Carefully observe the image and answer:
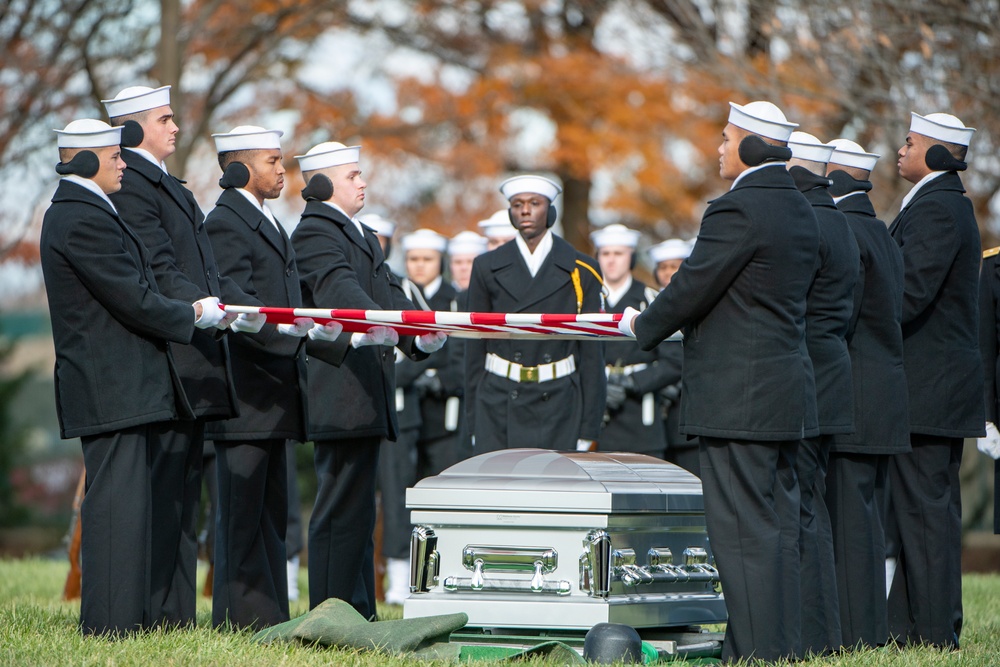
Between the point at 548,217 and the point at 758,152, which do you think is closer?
the point at 758,152

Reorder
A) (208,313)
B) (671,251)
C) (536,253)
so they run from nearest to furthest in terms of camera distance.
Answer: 1. (208,313)
2. (536,253)
3. (671,251)

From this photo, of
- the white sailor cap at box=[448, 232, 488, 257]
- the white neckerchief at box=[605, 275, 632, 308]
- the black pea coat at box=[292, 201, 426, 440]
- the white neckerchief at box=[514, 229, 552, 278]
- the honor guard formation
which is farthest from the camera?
the white sailor cap at box=[448, 232, 488, 257]

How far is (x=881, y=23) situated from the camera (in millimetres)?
11438

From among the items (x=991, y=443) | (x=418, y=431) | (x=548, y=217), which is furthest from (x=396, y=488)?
(x=991, y=443)

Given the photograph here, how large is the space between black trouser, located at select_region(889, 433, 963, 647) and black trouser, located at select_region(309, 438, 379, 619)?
2.65m

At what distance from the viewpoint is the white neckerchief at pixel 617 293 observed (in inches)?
394

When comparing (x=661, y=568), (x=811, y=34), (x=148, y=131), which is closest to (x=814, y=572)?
(x=661, y=568)

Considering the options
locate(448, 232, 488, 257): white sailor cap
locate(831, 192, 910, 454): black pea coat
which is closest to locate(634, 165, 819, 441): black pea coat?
locate(831, 192, 910, 454): black pea coat

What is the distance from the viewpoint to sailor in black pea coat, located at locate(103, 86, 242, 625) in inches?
245

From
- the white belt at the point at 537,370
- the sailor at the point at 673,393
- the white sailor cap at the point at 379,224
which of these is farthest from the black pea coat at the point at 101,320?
the sailor at the point at 673,393

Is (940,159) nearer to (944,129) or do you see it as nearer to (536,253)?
(944,129)

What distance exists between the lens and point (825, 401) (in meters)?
6.11

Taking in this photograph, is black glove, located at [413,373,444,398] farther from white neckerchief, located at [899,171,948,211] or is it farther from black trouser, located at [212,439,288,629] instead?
white neckerchief, located at [899,171,948,211]

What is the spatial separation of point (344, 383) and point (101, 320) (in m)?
1.51
